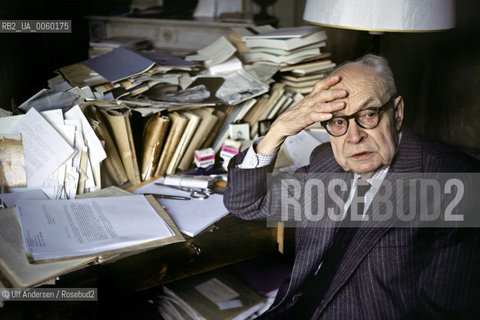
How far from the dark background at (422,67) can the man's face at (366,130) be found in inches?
29.2

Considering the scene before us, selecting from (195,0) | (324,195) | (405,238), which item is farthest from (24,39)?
(405,238)

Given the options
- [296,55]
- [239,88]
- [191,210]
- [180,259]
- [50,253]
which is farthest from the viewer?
[296,55]

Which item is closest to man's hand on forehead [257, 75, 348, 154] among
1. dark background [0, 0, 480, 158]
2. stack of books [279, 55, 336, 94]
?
stack of books [279, 55, 336, 94]

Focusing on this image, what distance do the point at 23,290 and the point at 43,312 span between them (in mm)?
112

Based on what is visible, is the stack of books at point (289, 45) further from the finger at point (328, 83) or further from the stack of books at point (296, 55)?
the finger at point (328, 83)

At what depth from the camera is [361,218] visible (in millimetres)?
1272

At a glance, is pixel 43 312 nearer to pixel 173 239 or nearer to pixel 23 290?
pixel 23 290

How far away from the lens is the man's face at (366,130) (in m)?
1.16

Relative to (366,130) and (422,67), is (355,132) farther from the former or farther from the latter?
(422,67)

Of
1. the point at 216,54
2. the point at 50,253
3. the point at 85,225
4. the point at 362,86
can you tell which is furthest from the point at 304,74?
the point at 50,253

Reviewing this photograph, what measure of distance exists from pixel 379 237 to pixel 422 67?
1.16 meters

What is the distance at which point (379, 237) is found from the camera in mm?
1151

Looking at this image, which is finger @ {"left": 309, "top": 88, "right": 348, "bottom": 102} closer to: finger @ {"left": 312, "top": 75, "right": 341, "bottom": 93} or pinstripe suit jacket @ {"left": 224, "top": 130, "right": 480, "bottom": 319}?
finger @ {"left": 312, "top": 75, "right": 341, "bottom": 93}

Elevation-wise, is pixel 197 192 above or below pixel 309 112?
below
